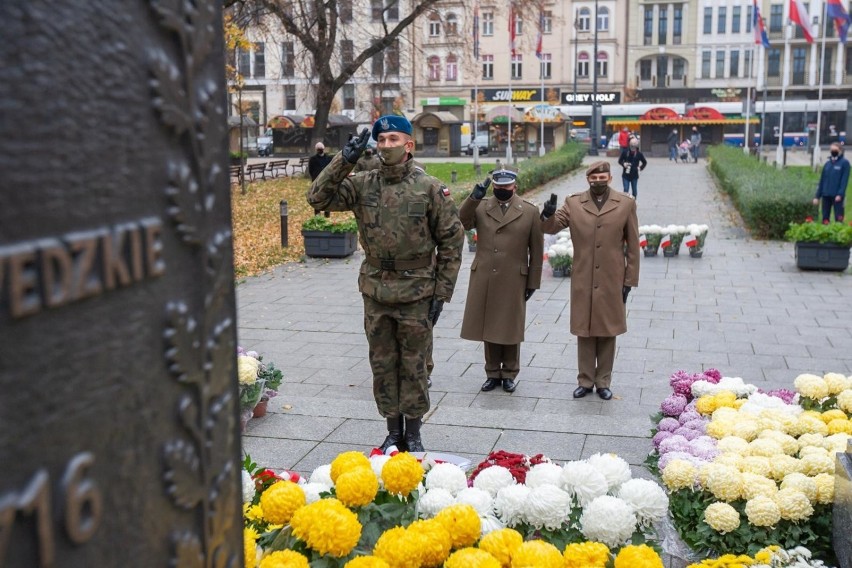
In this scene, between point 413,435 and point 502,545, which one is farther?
point 413,435

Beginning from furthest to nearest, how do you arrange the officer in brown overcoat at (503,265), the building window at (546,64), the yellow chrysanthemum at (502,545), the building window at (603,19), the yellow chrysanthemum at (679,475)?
the building window at (603,19) → the building window at (546,64) → the officer in brown overcoat at (503,265) → the yellow chrysanthemum at (679,475) → the yellow chrysanthemum at (502,545)

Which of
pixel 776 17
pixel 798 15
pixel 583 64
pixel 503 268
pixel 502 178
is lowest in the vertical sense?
pixel 503 268

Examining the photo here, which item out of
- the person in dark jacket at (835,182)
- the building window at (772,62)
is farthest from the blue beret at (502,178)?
the building window at (772,62)

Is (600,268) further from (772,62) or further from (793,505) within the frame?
(772,62)

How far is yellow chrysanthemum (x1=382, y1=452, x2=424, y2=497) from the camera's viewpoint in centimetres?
314

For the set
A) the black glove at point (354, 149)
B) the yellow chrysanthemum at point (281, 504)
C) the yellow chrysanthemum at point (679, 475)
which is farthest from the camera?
the black glove at point (354, 149)

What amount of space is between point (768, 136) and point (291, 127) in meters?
25.8

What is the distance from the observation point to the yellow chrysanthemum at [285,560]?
2547 mm

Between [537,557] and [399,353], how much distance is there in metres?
2.67

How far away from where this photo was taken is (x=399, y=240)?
16.3 feet

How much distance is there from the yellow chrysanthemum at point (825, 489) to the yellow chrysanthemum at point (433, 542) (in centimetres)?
167

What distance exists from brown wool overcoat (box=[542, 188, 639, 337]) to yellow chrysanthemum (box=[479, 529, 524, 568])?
3.97 meters

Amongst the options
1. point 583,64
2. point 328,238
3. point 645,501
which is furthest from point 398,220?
point 583,64

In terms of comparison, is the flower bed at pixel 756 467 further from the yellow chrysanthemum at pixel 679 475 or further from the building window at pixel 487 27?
the building window at pixel 487 27
